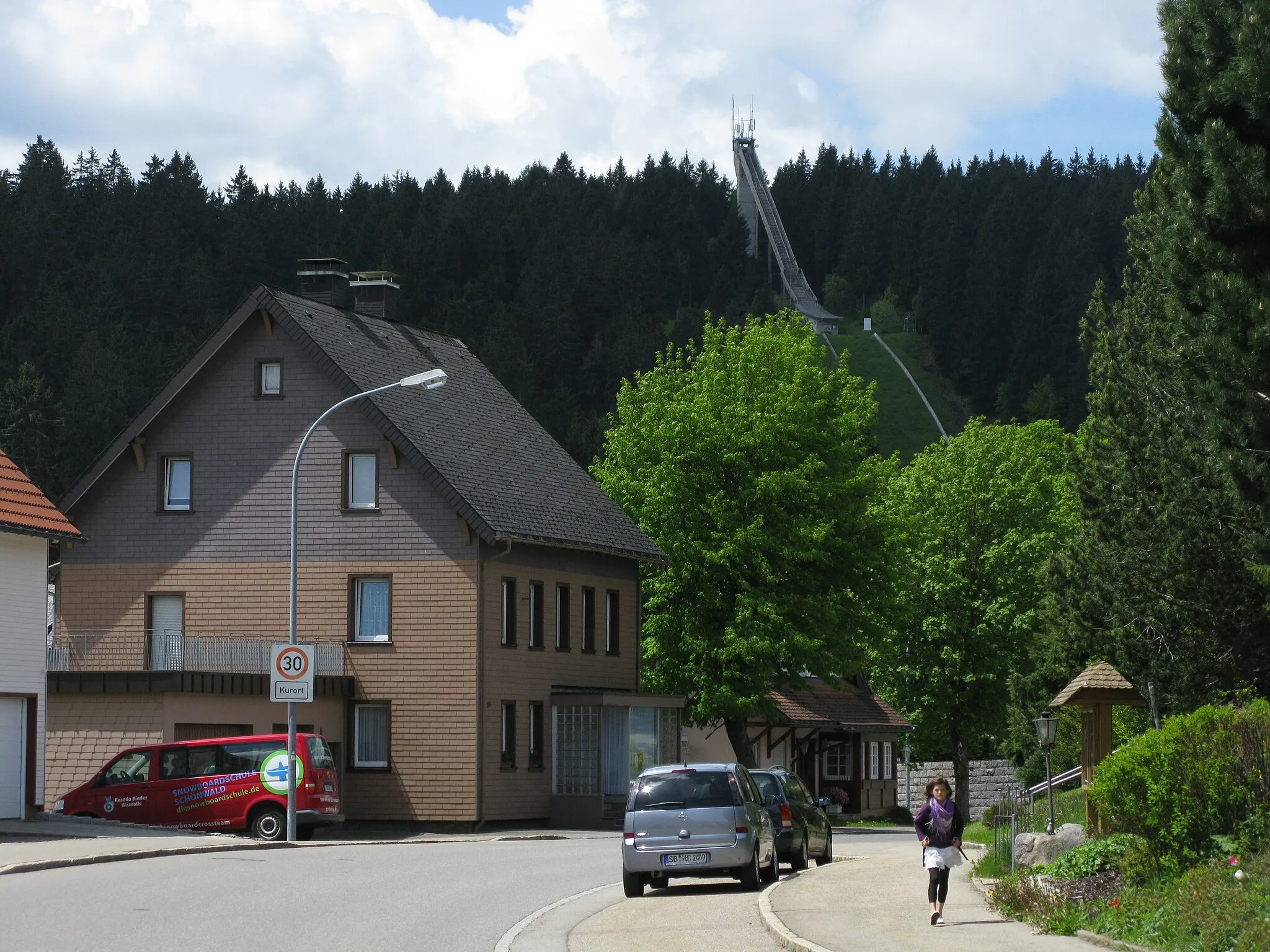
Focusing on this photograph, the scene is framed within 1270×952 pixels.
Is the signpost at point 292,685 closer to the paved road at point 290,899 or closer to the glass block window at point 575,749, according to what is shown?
the paved road at point 290,899

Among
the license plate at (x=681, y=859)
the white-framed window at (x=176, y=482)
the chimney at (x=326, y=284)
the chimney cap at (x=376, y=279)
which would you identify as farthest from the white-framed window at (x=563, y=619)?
the license plate at (x=681, y=859)

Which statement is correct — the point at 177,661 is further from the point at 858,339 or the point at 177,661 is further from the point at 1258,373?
the point at 858,339

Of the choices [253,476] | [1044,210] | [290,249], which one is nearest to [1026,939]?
[253,476]

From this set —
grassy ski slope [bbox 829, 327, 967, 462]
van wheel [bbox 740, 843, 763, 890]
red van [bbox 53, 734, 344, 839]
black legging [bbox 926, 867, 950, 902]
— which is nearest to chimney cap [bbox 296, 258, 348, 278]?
red van [bbox 53, 734, 344, 839]

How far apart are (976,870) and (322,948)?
10834mm

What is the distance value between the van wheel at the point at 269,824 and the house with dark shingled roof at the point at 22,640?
3955 mm

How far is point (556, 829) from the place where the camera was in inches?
1620

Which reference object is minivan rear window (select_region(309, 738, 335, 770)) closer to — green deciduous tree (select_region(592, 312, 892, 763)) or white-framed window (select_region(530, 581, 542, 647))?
white-framed window (select_region(530, 581, 542, 647))

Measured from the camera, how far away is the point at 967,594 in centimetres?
6525

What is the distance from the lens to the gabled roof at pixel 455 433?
40.5m

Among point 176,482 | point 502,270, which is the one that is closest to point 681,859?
point 176,482

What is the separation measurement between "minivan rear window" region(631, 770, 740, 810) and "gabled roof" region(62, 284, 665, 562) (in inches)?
680

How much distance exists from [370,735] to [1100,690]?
1912 centimetres

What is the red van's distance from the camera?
107ft
